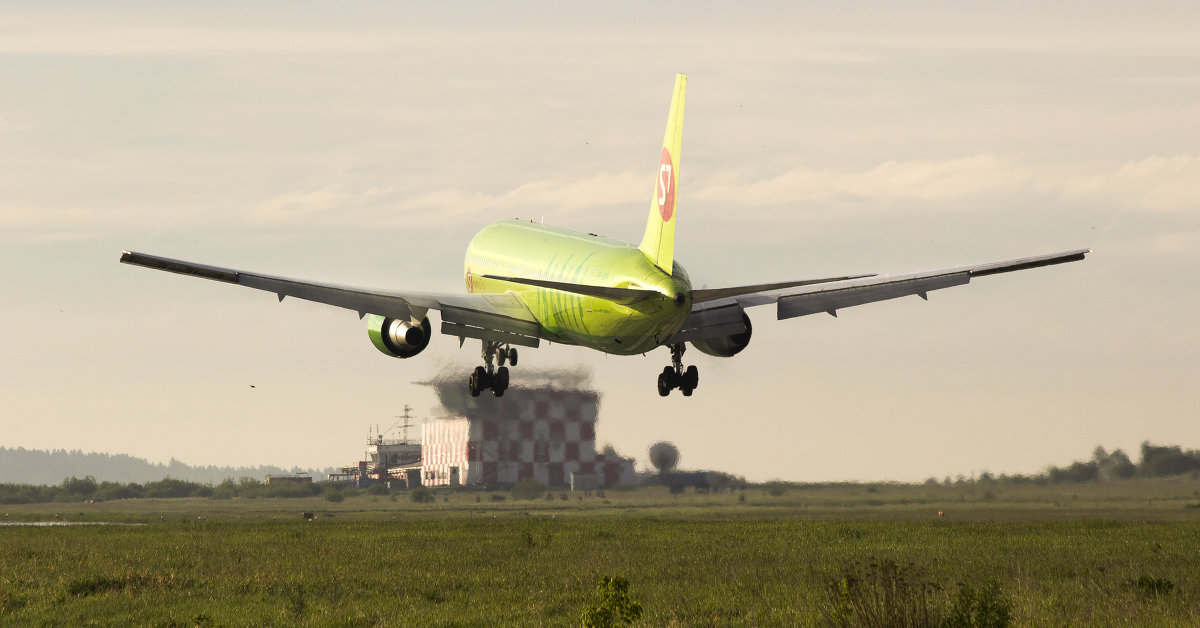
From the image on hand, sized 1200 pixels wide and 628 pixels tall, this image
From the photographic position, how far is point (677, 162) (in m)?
43.7

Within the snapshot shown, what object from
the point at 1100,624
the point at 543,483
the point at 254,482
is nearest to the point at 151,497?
the point at 254,482

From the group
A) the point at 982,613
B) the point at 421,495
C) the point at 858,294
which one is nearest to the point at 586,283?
the point at 858,294

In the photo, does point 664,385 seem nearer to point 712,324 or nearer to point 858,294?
point 712,324

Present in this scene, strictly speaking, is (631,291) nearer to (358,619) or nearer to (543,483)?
(358,619)

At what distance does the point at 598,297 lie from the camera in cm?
4322

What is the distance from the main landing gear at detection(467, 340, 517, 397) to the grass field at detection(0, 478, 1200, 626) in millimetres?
6745

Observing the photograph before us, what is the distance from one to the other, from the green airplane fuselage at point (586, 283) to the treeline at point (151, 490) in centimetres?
8617

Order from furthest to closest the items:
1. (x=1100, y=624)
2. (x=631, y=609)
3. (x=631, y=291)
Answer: (x=631, y=291) < (x=1100, y=624) < (x=631, y=609)

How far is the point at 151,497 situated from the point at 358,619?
384 ft

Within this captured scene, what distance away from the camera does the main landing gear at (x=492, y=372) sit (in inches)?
2055

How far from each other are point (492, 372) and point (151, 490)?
107 metres

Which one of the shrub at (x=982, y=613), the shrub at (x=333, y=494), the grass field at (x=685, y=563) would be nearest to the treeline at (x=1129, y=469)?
the grass field at (x=685, y=563)

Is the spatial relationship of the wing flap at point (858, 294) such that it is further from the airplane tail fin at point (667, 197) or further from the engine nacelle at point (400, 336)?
the engine nacelle at point (400, 336)

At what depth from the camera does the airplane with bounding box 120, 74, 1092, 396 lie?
4219 centimetres
